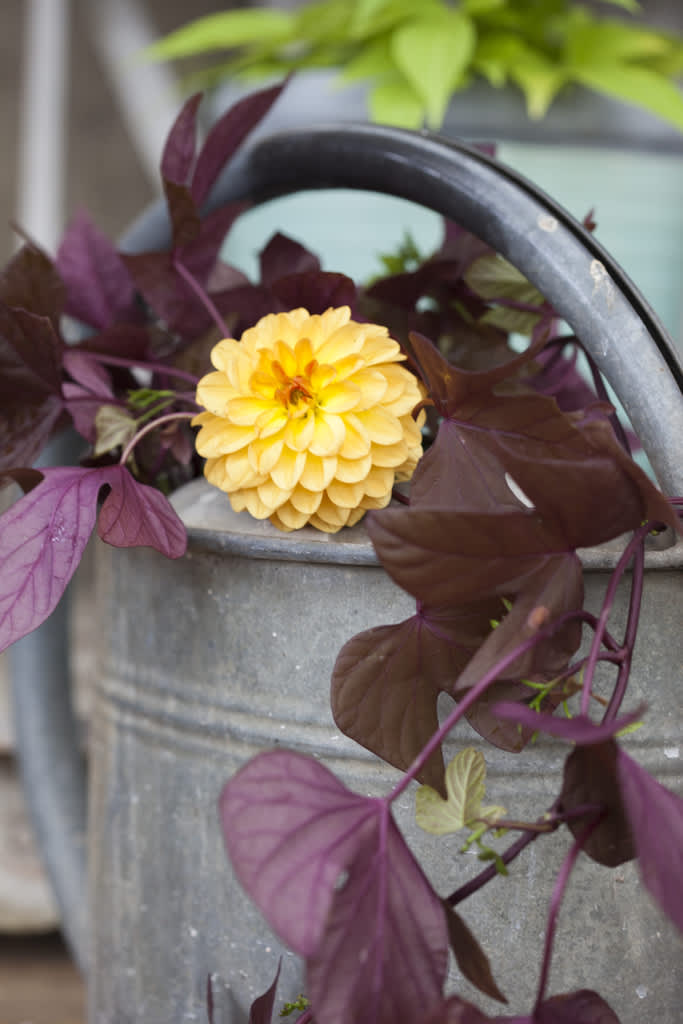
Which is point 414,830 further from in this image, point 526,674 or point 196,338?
point 196,338

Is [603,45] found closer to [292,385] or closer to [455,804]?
[292,385]

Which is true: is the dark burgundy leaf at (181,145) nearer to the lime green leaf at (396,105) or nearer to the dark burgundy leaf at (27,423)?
the dark burgundy leaf at (27,423)

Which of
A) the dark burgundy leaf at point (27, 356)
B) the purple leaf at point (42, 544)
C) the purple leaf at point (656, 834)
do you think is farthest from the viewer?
the dark burgundy leaf at point (27, 356)

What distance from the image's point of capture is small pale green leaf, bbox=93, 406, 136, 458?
20.9 inches

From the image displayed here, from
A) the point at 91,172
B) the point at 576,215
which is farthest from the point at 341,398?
the point at 91,172

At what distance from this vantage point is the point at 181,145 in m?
0.56

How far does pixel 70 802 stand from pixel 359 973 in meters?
0.58

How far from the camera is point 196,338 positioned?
2.11 ft

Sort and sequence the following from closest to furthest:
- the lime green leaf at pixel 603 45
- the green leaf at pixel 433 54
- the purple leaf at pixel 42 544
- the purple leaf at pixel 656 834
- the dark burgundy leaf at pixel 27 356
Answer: the purple leaf at pixel 656 834 → the purple leaf at pixel 42 544 → the dark burgundy leaf at pixel 27 356 → the green leaf at pixel 433 54 → the lime green leaf at pixel 603 45

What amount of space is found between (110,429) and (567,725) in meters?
0.31

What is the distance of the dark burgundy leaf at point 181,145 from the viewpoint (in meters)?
0.56

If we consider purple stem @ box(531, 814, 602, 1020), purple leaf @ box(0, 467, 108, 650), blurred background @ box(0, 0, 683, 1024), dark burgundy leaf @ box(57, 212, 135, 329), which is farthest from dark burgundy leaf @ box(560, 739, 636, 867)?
blurred background @ box(0, 0, 683, 1024)

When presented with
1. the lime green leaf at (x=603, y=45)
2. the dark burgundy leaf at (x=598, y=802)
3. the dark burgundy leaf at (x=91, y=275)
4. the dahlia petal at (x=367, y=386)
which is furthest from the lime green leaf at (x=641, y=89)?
the dark burgundy leaf at (x=598, y=802)

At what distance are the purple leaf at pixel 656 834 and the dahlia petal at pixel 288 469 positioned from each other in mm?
189
